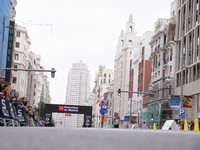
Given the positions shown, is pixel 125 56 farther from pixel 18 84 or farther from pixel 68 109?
pixel 68 109

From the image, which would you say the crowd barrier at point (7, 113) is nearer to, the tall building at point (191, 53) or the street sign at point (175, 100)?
the street sign at point (175, 100)

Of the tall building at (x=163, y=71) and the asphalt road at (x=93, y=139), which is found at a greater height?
the tall building at (x=163, y=71)

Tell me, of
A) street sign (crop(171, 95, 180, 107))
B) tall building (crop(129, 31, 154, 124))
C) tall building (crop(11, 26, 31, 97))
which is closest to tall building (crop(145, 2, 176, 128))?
tall building (crop(129, 31, 154, 124))

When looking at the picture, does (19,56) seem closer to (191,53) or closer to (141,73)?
(141,73)

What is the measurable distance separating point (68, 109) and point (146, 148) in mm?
48001

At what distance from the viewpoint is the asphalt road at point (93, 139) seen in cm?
194

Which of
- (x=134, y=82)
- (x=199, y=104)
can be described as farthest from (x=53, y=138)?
(x=134, y=82)

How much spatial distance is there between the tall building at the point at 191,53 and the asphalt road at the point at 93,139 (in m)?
35.1

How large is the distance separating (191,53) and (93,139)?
133ft

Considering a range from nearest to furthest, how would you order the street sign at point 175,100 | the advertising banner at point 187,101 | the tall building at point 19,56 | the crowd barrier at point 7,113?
the crowd barrier at point 7,113
the street sign at point 175,100
the advertising banner at point 187,101
the tall building at point 19,56

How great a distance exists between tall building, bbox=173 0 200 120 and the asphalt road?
115 ft

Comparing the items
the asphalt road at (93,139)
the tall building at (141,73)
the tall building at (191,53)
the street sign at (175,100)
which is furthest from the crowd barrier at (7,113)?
the tall building at (141,73)

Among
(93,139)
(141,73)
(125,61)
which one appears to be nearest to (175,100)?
(93,139)

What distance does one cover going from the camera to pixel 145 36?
7456 centimetres
